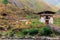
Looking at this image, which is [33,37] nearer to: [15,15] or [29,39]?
[29,39]

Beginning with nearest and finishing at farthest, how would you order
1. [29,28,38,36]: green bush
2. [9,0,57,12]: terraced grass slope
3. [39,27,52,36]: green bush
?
1. [39,27,52,36]: green bush
2. [29,28,38,36]: green bush
3. [9,0,57,12]: terraced grass slope

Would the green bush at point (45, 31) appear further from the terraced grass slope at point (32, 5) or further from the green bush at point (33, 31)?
the terraced grass slope at point (32, 5)

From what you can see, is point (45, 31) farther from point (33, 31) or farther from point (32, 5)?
point (32, 5)

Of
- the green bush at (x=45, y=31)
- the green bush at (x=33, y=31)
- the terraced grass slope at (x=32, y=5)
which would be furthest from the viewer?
the terraced grass slope at (x=32, y=5)

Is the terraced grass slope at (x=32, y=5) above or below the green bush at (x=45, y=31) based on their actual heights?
above

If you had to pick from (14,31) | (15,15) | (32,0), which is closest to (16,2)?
(32,0)

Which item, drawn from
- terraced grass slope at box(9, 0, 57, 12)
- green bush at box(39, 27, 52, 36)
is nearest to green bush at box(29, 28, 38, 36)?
green bush at box(39, 27, 52, 36)

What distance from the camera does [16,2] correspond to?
3169 cm

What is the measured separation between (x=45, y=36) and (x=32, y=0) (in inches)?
507

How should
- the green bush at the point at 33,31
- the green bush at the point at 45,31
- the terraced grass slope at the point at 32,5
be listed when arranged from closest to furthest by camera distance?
the green bush at the point at 45,31 → the green bush at the point at 33,31 → the terraced grass slope at the point at 32,5

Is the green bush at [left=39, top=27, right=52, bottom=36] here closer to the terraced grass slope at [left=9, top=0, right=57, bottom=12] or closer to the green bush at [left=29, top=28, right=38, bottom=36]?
the green bush at [left=29, top=28, right=38, bottom=36]

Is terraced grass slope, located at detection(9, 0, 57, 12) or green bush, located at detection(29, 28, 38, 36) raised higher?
terraced grass slope, located at detection(9, 0, 57, 12)

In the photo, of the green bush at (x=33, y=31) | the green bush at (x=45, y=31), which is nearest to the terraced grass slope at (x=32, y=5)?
the green bush at (x=33, y=31)

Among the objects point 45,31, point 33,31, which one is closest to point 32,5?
point 33,31
